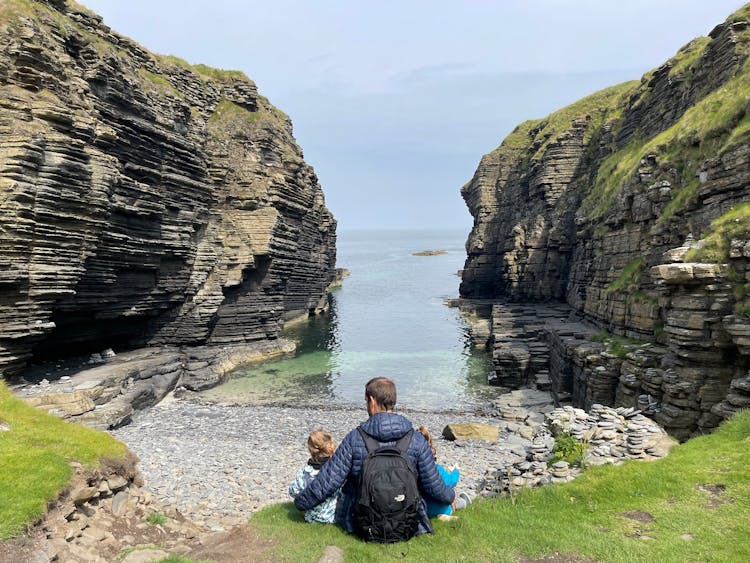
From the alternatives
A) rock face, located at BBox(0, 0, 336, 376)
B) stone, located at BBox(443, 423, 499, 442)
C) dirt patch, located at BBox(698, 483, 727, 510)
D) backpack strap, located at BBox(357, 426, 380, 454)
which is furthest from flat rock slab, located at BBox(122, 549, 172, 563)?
rock face, located at BBox(0, 0, 336, 376)

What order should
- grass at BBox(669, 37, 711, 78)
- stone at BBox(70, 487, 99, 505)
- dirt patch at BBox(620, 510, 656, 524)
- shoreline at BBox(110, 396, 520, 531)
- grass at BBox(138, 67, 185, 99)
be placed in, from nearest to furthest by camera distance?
dirt patch at BBox(620, 510, 656, 524) < stone at BBox(70, 487, 99, 505) < shoreline at BBox(110, 396, 520, 531) < grass at BBox(669, 37, 711, 78) < grass at BBox(138, 67, 185, 99)

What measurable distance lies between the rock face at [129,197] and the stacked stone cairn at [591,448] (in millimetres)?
26280

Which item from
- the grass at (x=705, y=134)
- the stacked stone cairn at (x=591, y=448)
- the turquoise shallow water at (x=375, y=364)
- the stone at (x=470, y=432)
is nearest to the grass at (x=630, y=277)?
the grass at (x=705, y=134)

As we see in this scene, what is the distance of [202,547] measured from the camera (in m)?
8.97

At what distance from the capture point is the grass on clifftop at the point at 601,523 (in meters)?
7.26

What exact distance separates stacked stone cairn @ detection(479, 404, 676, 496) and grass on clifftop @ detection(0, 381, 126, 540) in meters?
9.88

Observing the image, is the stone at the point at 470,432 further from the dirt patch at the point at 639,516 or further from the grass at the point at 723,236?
the dirt patch at the point at 639,516

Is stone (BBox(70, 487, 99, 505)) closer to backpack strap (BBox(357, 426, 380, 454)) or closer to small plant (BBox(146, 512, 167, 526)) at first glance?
small plant (BBox(146, 512, 167, 526))

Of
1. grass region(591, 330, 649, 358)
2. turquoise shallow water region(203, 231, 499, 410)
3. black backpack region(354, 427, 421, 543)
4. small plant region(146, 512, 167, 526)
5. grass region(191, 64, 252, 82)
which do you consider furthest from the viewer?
grass region(191, 64, 252, 82)

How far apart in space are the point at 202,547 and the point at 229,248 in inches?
1530

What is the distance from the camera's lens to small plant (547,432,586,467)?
476 inches

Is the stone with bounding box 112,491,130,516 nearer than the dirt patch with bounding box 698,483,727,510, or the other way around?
the dirt patch with bounding box 698,483,727,510

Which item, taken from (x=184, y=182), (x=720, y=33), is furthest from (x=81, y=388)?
(x=720, y=33)

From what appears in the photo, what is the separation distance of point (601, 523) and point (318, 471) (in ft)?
16.8
